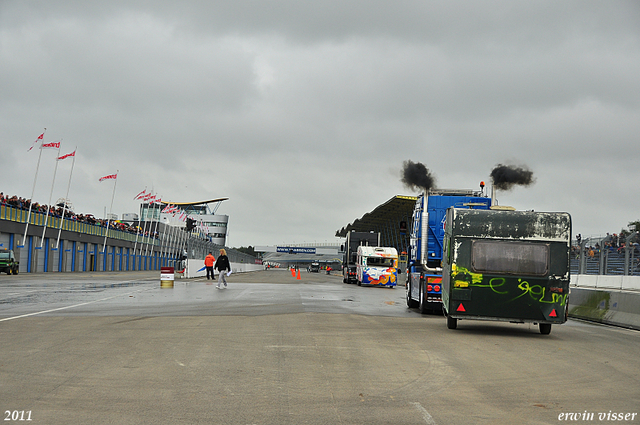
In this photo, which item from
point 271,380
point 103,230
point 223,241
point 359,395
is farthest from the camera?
Result: point 223,241

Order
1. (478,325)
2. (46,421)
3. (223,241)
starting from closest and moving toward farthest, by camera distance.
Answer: (46,421) < (478,325) < (223,241)

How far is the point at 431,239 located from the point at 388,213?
6890 cm

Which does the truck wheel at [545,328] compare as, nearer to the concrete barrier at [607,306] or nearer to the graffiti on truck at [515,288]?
the graffiti on truck at [515,288]

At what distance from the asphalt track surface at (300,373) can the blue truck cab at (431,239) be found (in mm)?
4249

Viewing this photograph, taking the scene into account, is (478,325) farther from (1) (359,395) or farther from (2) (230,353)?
(1) (359,395)

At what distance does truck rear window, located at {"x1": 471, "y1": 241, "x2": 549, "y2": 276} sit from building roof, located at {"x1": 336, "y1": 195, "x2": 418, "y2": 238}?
129 ft

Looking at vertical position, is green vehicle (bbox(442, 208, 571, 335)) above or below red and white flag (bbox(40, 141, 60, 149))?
below

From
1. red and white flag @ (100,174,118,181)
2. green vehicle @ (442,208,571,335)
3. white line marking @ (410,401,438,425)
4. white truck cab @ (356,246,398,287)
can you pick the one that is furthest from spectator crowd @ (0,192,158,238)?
white line marking @ (410,401,438,425)

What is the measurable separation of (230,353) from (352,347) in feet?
7.08

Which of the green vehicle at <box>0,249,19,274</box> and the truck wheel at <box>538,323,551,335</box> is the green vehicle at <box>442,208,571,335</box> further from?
the green vehicle at <box>0,249,19,274</box>

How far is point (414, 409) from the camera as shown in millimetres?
6754

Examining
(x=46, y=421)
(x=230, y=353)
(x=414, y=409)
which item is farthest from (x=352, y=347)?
(x=46, y=421)

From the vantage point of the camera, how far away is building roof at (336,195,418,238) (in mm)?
70656

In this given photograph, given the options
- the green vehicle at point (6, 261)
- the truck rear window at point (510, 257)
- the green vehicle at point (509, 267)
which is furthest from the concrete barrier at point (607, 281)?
the green vehicle at point (6, 261)
